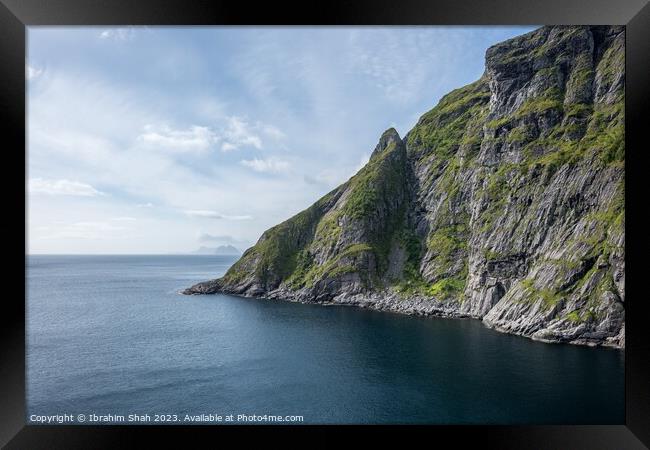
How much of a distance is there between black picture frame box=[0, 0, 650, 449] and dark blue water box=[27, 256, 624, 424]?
16.4m

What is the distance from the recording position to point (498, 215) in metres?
65.9

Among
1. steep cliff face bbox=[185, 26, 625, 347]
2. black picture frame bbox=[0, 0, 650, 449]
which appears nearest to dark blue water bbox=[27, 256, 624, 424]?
steep cliff face bbox=[185, 26, 625, 347]

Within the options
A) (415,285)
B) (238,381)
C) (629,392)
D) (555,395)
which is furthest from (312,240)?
(629,392)

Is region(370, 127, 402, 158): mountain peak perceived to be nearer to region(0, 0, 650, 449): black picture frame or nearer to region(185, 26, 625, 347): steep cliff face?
region(185, 26, 625, 347): steep cliff face
